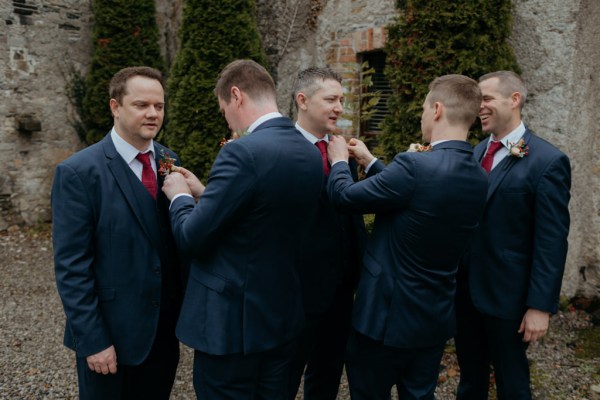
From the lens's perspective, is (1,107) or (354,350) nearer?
(354,350)

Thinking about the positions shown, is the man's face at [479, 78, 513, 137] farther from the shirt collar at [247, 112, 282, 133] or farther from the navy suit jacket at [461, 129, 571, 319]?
the shirt collar at [247, 112, 282, 133]

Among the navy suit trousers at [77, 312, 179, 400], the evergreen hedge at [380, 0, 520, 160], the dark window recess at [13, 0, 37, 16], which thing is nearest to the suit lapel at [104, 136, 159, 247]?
the navy suit trousers at [77, 312, 179, 400]

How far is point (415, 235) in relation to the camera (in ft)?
7.80

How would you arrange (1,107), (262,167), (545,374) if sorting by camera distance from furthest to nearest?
(1,107)
(545,374)
(262,167)

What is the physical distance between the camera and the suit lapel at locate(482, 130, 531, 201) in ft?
9.50

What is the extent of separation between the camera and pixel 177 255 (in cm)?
267

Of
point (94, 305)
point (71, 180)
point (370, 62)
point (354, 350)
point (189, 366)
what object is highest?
point (370, 62)

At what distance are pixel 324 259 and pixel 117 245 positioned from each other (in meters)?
1.15

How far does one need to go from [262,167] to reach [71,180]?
0.91 meters

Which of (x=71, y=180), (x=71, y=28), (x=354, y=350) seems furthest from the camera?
(x=71, y=28)

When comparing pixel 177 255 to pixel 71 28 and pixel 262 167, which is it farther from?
pixel 71 28

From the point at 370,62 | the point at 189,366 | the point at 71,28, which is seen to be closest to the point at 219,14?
the point at 370,62

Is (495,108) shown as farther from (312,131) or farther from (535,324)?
(535,324)

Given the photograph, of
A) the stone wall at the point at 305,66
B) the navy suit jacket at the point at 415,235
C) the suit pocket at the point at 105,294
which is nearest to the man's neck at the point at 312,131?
the navy suit jacket at the point at 415,235
